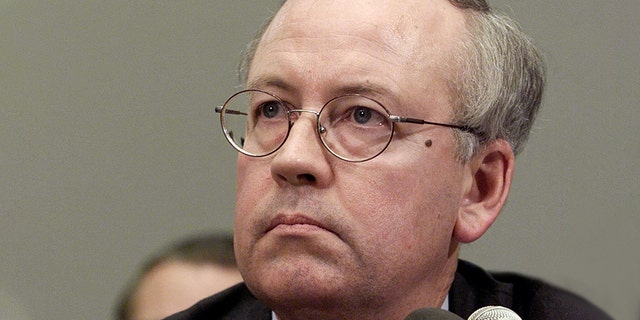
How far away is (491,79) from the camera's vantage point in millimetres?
2283

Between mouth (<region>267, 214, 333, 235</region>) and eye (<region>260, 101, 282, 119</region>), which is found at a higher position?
eye (<region>260, 101, 282, 119</region>)

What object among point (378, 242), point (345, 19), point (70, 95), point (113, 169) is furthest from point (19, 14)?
point (378, 242)

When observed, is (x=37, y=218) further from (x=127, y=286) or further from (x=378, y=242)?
(x=378, y=242)

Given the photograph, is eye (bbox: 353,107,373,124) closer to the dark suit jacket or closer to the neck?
the neck

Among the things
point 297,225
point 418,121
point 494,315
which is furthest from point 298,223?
point 494,315

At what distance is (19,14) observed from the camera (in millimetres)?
4102

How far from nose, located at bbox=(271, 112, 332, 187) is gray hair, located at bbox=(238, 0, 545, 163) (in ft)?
1.16

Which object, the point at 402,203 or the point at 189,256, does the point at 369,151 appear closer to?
the point at 402,203

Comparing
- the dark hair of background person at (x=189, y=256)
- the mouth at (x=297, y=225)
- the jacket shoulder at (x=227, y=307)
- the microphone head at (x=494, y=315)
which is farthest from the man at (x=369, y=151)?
the dark hair of background person at (x=189, y=256)

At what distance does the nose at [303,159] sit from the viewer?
2006mm

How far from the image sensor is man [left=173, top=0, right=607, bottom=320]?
2025 millimetres

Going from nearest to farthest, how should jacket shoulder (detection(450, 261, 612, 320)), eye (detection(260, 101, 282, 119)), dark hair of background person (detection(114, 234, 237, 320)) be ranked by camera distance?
1. eye (detection(260, 101, 282, 119))
2. jacket shoulder (detection(450, 261, 612, 320))
3. dark hair of background person (detection(114, 234, 237, 320))

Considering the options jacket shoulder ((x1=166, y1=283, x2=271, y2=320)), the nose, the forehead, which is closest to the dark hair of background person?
jacket shoulder ((x1=166, y1=283, x2=271, y2=320))

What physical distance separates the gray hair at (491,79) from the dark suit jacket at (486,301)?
0.37m
